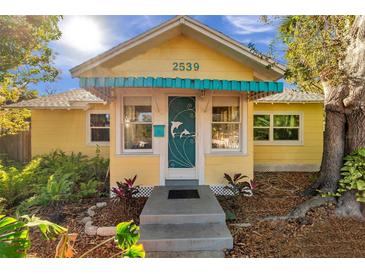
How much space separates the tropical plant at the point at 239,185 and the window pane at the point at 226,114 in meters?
1.31

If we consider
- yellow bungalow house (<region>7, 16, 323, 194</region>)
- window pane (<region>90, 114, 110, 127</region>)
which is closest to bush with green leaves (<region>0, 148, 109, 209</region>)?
yellow bungalow house (<region>7, 16, 323, 194</region>)

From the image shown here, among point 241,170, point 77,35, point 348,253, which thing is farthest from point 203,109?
point 348,253

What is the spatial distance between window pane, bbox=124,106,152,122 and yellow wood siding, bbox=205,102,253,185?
1685 millimetres

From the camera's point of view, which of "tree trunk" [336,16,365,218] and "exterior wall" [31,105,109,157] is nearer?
"tree trunk" [336,16,365,218]

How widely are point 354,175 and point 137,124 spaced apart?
4.46 m

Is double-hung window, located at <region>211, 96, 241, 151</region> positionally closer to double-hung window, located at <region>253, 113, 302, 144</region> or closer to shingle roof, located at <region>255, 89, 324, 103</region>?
shingle roof, located at <region>255, 89, 324, 103</region>

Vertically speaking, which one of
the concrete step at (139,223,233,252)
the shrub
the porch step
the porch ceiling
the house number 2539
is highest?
the house number 2539

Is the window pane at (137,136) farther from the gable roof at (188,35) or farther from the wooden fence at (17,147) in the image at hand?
the wooden fence at (17,147)

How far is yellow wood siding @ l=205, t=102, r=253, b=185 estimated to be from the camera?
5.00 meters

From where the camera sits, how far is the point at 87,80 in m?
3.76

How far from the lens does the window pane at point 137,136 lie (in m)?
4.99

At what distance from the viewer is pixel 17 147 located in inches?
320

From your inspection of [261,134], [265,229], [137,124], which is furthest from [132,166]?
[261,134]

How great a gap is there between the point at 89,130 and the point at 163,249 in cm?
625
